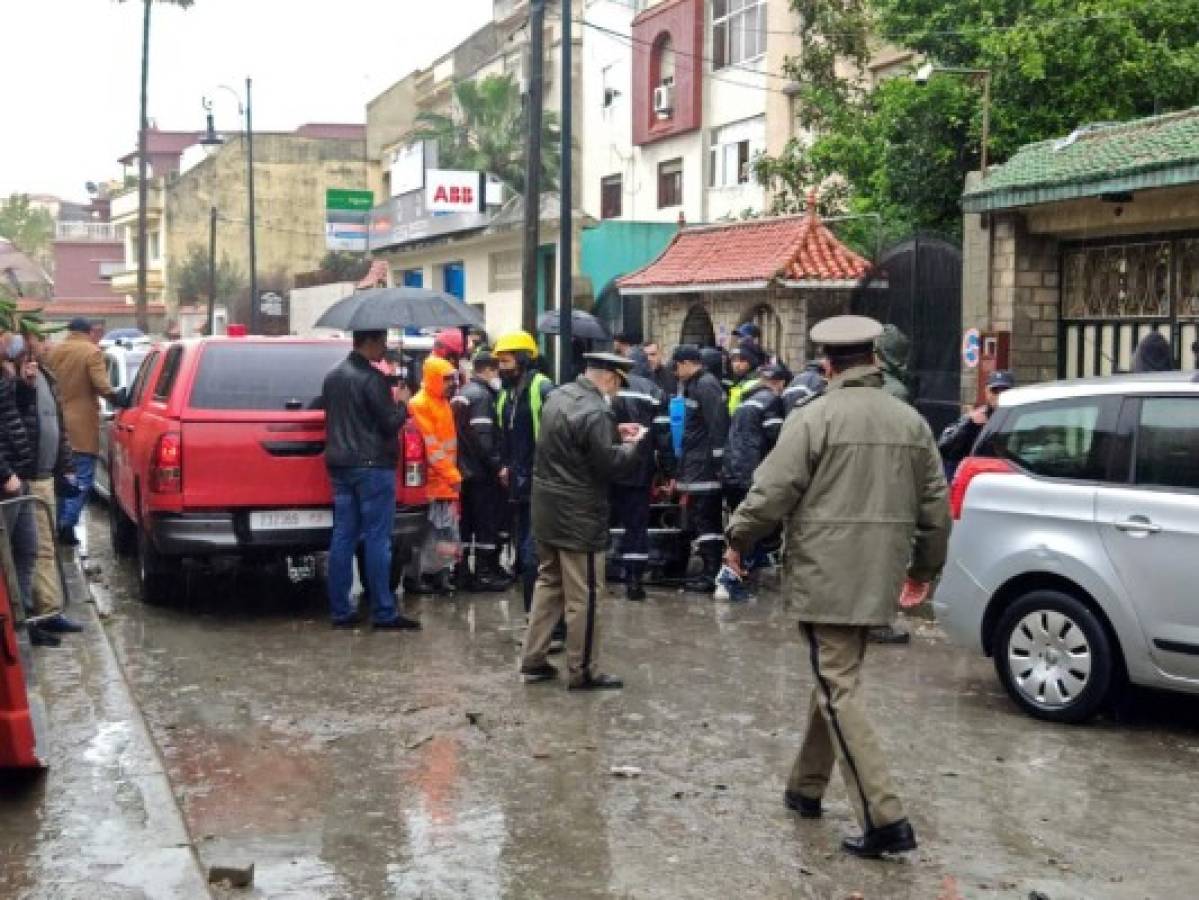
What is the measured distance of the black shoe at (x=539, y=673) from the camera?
8102 millimetres

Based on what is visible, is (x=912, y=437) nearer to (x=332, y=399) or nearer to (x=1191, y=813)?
(x=1191, y=813)

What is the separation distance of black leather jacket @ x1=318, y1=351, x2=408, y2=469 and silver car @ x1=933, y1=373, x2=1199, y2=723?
3552 mm

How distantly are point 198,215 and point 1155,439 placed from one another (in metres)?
59.7

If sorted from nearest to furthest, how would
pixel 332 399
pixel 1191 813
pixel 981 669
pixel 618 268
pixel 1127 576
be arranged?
1. pixel 1191 813
2. pixel 1127 576
3. pixel 981 669
4. pixel 332 399
5. pixel 618 268

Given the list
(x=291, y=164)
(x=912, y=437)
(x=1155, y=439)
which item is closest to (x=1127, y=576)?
(x=1155, y=439)

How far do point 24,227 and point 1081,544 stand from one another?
97980mm

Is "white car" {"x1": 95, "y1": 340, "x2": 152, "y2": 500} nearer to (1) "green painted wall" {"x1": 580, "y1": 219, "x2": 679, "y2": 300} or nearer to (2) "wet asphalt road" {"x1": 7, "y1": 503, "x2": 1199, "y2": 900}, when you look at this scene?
(2) "wet asphalt road" {"x1": 7, "y1": 503, "x2": 1199, "y2": 900}

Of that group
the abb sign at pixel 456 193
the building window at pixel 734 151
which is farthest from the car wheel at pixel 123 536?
the abb sign at pixel 456 193

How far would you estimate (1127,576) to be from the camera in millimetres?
7027

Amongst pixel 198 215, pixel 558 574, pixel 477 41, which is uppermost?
pixel 477 41

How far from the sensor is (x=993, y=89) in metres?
17.2

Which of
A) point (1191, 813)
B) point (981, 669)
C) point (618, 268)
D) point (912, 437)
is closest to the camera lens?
point (912, 437)

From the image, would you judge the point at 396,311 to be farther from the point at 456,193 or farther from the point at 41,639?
the point at 456,193

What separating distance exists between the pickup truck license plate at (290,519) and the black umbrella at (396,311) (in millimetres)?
1238
